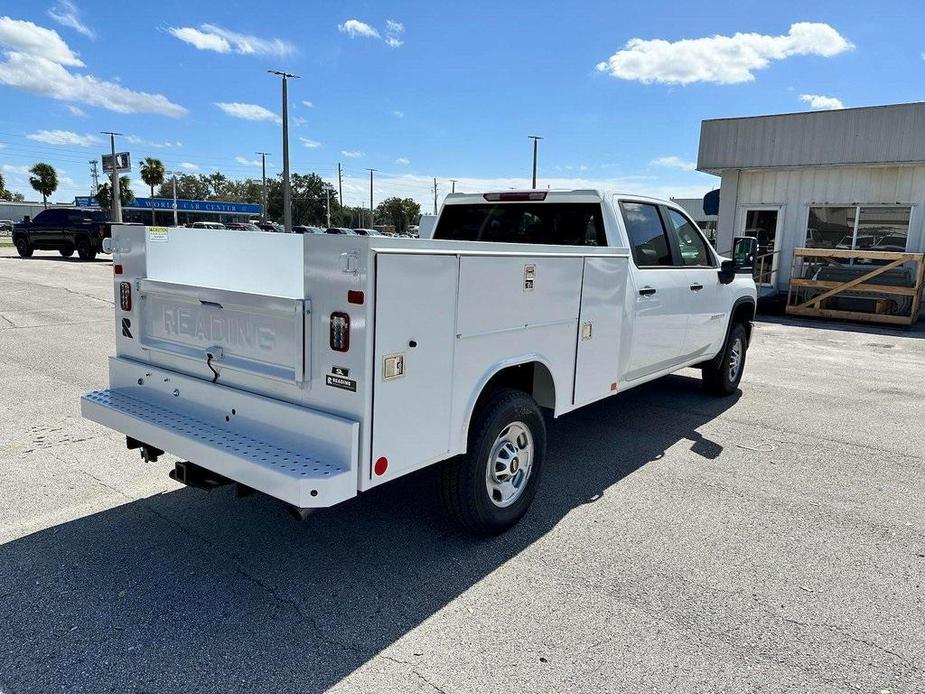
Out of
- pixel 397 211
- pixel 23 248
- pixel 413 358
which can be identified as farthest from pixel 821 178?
pixel 397 211

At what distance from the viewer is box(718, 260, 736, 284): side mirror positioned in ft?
22.0

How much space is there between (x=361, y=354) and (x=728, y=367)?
5.65 metres

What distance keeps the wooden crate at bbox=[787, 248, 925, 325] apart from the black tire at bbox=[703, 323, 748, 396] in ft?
28.6

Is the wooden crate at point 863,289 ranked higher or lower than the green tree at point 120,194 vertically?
lower

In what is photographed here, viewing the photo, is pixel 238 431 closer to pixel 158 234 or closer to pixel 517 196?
pixel 158 234

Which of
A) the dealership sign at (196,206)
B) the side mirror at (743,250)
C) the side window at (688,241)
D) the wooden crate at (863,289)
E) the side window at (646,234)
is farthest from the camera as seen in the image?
the dealership sign at (196,206)

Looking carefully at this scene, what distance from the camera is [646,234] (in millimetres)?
5531

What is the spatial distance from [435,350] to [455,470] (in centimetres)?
76

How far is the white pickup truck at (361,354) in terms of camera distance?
2.96 m

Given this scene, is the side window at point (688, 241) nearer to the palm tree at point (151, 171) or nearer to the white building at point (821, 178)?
the white building at point (821, 178)

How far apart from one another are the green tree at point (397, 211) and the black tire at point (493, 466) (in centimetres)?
8214

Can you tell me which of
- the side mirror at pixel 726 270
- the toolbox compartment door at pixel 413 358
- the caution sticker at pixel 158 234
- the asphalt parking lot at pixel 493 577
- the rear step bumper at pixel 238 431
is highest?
the caution sticker at pixel 158 234

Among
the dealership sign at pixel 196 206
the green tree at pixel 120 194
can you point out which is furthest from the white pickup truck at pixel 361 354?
the green tree at pixel 120 194

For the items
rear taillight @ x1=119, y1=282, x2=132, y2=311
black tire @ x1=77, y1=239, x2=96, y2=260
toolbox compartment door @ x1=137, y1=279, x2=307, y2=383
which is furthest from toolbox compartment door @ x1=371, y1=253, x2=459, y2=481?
black tire @ x1=77, y1=239, x2=96, y2=260
